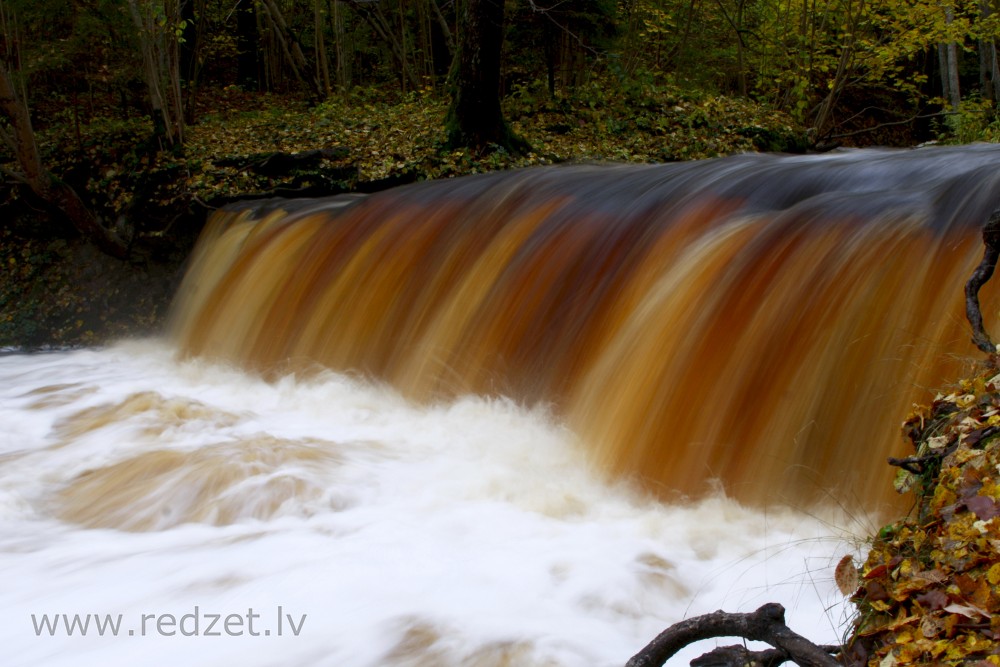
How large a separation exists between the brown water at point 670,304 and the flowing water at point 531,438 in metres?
0.02

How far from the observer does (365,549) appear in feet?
11.7

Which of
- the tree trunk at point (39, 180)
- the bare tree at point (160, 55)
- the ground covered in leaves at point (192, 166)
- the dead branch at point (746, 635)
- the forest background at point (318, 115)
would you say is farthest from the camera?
the bare tree at point (160, 55)

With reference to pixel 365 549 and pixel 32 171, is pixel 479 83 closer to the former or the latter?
pixel 32 171

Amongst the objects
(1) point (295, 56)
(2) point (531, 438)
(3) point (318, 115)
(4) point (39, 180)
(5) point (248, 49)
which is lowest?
(2) point (531, 438)

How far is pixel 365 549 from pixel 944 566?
2.31 m

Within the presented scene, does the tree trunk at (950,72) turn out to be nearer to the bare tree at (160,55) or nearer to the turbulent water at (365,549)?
the bare tree at (160,55)

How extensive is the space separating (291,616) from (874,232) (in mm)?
3395

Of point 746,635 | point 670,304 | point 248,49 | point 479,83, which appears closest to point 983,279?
point 746,635

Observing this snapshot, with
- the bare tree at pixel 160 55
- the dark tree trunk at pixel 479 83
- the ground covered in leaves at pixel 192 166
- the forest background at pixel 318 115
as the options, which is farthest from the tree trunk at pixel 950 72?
the bare tree at pixel 160 55

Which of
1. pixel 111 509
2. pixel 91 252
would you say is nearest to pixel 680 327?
pixel 111 509

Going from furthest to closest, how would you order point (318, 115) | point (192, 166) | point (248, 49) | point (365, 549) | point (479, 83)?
point (248, 49), point (318, 115), point (192, 166), point (479, 83), point (365, 549)

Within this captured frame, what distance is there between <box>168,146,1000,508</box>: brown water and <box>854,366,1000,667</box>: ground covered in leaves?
118 centimetres

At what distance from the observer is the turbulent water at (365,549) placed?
9.55 ft

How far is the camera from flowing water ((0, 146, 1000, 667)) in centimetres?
308
